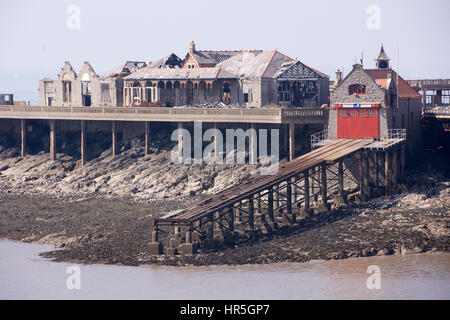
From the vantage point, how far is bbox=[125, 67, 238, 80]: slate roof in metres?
76.0

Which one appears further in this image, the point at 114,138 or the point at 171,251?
the point at 114,138

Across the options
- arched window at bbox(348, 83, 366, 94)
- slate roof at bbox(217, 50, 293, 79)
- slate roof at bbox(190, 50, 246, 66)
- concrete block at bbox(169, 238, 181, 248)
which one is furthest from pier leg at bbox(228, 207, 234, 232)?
slate roof at bbox(190, 50, 246, 66)

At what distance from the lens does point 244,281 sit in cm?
4722

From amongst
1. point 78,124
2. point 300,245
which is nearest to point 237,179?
point 300,245

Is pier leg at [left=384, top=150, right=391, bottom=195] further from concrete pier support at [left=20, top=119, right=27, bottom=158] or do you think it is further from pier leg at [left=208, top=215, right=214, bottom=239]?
concrete pier support at [left=20, top=119, right=27, bottom=158]

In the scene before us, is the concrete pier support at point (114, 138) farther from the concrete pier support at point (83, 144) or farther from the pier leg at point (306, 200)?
the pier leg at point (306, 200)

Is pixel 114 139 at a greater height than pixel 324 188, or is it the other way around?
pixel 114 139

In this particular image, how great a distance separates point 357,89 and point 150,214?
1605 centimetres

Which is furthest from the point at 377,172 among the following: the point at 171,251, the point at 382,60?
the point at 382,60

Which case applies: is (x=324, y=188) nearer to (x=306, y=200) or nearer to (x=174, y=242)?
(x=306, y=200)

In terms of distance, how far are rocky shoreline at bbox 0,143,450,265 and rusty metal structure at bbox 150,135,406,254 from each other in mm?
1076

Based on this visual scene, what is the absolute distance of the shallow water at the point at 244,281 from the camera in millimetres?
45531

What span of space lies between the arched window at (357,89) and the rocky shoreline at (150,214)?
6402 millimetres

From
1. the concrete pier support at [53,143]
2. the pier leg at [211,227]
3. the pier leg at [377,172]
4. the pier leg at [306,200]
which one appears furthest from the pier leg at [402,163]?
the concrete pier support at [53,143]
